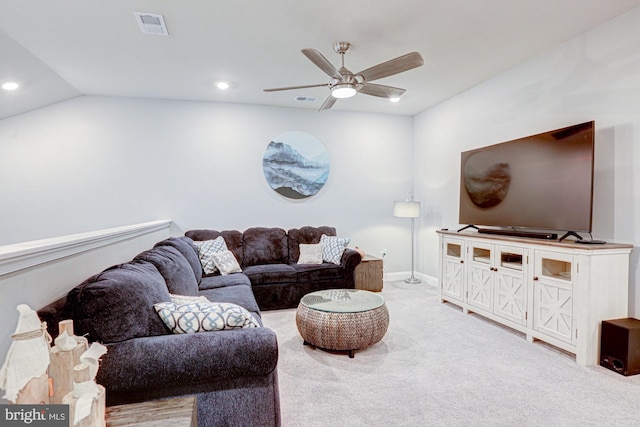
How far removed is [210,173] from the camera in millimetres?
4824

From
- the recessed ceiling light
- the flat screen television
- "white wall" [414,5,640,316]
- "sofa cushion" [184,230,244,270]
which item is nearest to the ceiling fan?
the flat screen television

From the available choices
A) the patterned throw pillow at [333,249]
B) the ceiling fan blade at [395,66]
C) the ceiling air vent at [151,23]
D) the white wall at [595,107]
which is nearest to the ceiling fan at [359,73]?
the ceiling fan blade at [395,66]

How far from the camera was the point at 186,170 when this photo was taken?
15.6 ft

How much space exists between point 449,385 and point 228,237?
10.6 feet

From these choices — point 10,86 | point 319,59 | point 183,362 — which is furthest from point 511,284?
point 10,86

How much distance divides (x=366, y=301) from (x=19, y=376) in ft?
7.98

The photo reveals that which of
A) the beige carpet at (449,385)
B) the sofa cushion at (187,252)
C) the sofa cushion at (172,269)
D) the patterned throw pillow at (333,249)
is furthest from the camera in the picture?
the patterned throw pillow at (333,249)

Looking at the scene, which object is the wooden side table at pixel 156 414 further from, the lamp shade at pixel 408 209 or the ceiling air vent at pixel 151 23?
the lamp shade at pixel 408 209

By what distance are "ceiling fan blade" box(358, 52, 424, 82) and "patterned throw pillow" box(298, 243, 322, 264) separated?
95.4 inches

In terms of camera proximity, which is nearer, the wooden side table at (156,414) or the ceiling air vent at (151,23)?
the wooden side table at (156,414)

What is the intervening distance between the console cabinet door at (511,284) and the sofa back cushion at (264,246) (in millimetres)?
2627

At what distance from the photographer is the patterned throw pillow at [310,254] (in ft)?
14.7

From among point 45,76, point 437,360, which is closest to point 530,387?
point 437,360

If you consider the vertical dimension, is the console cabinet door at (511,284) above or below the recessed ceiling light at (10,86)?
below
